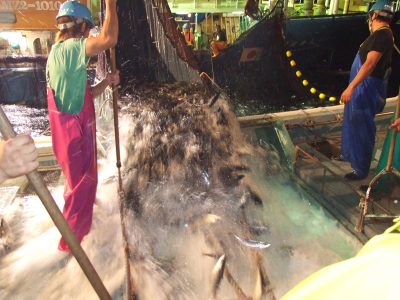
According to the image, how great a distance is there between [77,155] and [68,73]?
77 centimetres

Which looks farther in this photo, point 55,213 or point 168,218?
point 168,218

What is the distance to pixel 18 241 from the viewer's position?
142 inches

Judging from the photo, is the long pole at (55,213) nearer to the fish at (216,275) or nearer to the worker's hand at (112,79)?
the fish at (216,275)

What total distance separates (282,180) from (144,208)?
2.15m

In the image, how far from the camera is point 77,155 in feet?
9.84

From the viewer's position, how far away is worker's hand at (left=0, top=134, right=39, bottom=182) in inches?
59.8

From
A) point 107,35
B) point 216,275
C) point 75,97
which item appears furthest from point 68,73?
point 216,275

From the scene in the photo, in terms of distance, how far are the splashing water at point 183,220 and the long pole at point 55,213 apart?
1011 mm

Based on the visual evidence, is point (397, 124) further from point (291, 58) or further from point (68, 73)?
point (291, 58)

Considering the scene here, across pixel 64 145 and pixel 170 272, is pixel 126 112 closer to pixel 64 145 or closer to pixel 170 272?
pixel 64 145

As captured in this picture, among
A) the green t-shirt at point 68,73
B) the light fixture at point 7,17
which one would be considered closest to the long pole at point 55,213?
the green t-shirt at point 68,73

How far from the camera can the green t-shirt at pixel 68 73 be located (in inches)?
108

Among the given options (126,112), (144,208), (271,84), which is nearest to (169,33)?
(126,112)

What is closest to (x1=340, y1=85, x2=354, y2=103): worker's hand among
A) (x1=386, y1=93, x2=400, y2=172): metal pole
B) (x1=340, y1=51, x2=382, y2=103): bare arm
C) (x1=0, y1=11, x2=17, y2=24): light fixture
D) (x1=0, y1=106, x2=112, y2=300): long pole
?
(x1=340, y1=51, x2=382, y2=103): bare arm
